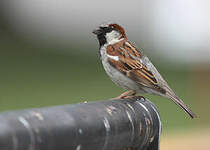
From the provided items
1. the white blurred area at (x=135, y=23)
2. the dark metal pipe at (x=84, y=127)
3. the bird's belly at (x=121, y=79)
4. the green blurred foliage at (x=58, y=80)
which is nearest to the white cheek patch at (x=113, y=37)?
the bird's belly at (x=121, y=79)

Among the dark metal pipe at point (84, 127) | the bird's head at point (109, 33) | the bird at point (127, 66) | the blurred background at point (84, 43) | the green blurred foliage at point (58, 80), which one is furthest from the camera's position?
the blurred background at point (84, 43)

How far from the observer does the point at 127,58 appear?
394cm

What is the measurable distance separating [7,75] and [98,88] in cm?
274

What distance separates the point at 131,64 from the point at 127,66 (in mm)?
34

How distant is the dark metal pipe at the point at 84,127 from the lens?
4.92 ft

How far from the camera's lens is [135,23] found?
18.3m

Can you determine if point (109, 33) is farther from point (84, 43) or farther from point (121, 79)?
point (84, 43)

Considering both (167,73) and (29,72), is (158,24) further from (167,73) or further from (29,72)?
(29,72)

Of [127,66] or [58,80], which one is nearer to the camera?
[127,66]

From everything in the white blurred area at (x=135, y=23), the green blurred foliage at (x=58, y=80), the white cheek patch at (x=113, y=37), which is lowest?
the green blurred foliage at (x=58, y=80)

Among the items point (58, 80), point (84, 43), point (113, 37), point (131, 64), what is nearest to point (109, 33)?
point (113, 37)

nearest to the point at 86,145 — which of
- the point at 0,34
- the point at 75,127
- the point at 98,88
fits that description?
the point at 75,127

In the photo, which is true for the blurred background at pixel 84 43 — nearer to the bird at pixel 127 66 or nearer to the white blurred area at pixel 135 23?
the white blurred area at pixel 135 23

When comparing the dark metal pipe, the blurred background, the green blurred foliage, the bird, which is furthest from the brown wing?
the blurred background
